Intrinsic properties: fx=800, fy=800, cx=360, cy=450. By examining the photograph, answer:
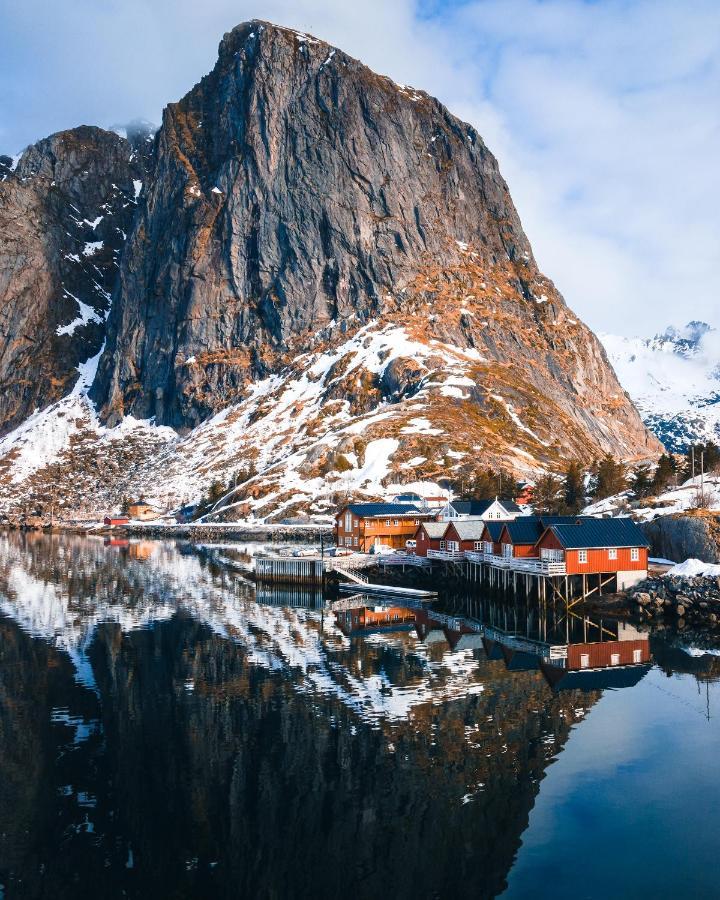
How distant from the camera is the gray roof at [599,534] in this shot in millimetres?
67312

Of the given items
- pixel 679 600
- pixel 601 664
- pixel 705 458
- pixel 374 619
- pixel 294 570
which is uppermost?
pixel 705 458

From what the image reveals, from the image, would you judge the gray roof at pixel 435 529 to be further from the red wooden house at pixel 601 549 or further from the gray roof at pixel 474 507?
the red wooden house at pixel 601 549

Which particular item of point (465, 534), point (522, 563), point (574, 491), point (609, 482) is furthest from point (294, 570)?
point (609, 482)

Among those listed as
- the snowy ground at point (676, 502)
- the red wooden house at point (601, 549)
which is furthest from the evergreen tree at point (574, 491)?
the red wooden house at point (601, 549)

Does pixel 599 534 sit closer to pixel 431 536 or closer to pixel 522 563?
pixel 522 563

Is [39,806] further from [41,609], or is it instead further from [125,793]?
[41,609]

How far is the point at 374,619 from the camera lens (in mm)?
67938

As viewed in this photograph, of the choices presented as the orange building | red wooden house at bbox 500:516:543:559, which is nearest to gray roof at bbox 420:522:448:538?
the orange building

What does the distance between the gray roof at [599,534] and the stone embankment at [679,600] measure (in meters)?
3.96

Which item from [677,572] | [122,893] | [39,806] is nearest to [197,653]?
[39,806]

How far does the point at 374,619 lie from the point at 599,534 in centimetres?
2052

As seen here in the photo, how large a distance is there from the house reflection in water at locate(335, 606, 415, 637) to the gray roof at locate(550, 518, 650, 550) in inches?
579

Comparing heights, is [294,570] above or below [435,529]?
below

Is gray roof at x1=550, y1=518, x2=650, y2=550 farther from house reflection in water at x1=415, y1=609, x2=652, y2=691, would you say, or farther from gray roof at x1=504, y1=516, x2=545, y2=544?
house reflection in water at x1=415, y1=609, x2=652, y2=691
